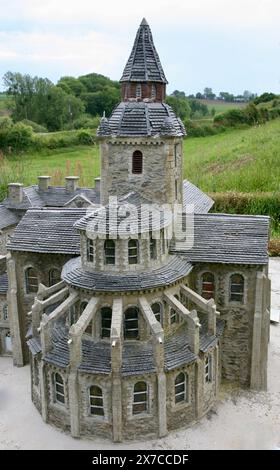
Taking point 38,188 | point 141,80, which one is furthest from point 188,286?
point 38,188

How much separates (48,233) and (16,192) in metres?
18.8

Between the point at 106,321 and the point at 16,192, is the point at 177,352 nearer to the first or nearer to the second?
the point at 106,321

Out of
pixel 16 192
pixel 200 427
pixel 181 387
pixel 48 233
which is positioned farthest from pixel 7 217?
pixel 200 427

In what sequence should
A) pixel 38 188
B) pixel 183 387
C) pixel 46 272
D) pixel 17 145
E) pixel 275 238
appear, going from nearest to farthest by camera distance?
1. pixel 183 387
2. pixel 46 272
3. pixel 38 188
4. pixel 275 238
5. pixel 17 145

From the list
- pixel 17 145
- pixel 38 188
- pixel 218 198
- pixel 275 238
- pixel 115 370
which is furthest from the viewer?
pixel 17 145

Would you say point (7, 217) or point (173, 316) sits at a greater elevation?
point (7, 217)

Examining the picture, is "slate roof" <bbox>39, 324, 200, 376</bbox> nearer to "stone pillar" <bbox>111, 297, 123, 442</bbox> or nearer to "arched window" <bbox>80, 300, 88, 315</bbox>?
"stone pillar" <bbox>111, 297, 123, 442</bbox>

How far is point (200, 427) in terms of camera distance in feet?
83.6

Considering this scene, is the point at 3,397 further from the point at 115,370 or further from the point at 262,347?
the point at 262,347

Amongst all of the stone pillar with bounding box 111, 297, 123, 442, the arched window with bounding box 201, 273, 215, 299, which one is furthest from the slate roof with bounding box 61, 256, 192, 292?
the arched window with bounding box 201, 273, 215, 299

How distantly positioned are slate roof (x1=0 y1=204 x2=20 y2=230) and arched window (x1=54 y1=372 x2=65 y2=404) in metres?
22.3

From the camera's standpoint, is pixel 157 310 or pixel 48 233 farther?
pixel 48 233

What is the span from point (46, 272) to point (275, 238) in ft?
119

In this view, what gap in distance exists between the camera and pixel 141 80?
→ 2755 cm
